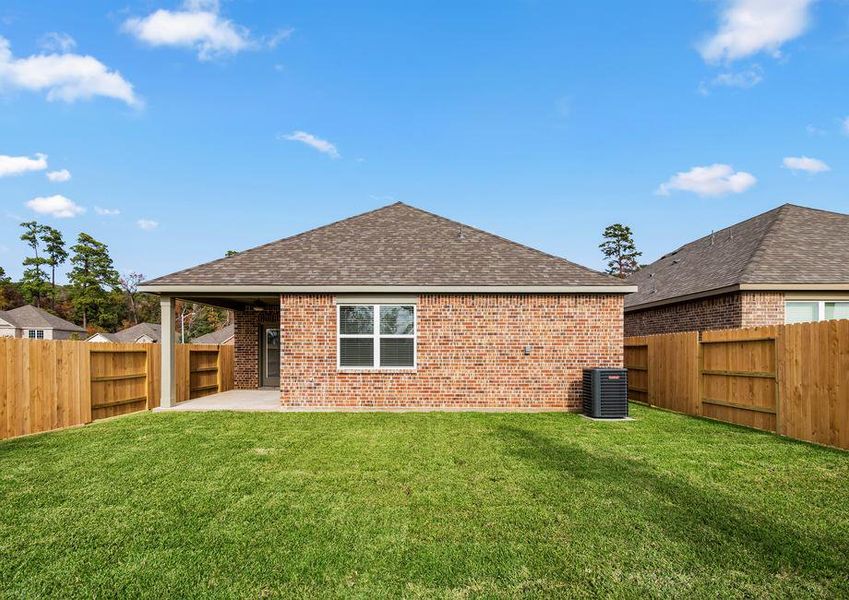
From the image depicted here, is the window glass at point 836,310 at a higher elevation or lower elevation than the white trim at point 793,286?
lower

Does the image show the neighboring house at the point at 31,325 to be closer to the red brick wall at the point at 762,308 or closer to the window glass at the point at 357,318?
the window glass at the point at 357,318

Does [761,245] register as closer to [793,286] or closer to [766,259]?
[766,259]

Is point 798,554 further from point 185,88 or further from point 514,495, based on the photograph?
point 185,88

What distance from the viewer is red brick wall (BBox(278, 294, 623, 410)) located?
1091cm

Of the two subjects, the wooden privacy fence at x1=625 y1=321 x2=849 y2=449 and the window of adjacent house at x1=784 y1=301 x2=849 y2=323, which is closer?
the wooden privacy fence at x1=625 y1=321 x2=849 y2=449

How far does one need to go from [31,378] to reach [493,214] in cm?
2051

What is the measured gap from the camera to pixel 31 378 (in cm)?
834

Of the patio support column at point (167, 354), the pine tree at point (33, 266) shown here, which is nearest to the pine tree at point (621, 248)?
the patio support column at point (167, 354)

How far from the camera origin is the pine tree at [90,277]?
189ft

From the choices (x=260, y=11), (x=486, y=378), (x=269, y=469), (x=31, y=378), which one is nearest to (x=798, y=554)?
(x=269, y=469)

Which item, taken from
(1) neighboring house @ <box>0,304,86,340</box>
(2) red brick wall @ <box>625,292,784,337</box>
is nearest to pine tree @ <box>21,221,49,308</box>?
(1) neighboring house @ <box>0,304,86,340</box>

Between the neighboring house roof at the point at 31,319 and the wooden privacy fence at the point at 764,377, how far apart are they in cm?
5903

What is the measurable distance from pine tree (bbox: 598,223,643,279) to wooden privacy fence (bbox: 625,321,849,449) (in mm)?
41146

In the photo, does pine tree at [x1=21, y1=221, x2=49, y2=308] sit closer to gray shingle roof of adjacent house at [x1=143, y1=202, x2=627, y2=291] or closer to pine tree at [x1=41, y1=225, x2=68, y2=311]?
pine tree at [x1=41, y1=225, x2=68, y2=311]
